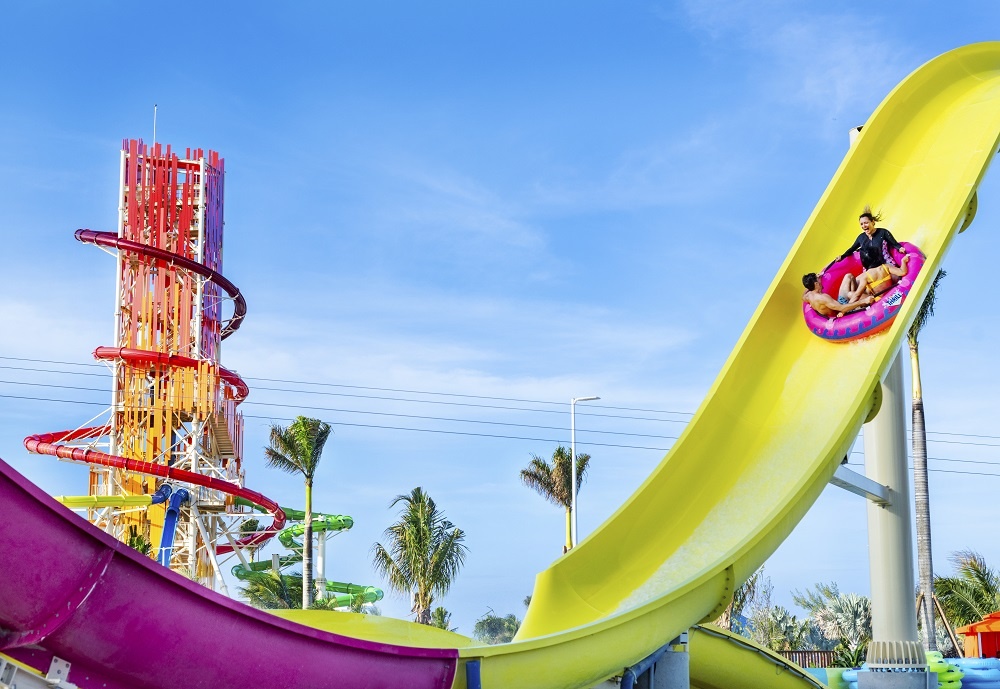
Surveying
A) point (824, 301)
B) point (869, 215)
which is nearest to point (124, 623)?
point (824, 301)

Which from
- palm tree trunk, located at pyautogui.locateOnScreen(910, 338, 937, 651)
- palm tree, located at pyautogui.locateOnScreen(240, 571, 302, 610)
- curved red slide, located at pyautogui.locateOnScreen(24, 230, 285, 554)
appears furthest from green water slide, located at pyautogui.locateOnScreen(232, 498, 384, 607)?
palm tree trunk, located at pyautogui.locateOnScreen(910, 338, 937, 651)

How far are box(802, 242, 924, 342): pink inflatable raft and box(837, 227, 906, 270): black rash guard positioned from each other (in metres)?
0.08

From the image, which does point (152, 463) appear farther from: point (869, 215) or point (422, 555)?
point (869, 215)

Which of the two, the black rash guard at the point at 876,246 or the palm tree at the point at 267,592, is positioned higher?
the black rash guard at the point at 876,246

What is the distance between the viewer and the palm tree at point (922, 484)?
28130 millimetres

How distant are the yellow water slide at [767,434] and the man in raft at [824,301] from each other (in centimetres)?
31

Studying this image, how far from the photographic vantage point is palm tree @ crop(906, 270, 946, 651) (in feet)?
92.3

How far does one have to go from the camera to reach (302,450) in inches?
1227

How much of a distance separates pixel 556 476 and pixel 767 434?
2732cm

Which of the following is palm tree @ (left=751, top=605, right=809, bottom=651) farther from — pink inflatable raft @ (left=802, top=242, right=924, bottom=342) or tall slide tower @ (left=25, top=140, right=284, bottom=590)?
pink inflatable raft @ (left=802, top=242, right=924, bottom=342)

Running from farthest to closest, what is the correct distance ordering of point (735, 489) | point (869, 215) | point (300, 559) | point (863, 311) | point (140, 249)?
point (300, 559)
point (140, 249)
point (869, 215)
point (863, 311)
point (735, 489)

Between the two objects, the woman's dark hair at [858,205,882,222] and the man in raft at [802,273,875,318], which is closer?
the man in raft at [802,273,875,318]

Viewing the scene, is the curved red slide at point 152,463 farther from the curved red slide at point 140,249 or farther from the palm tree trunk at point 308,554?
the palm tree trunk at point 308,554

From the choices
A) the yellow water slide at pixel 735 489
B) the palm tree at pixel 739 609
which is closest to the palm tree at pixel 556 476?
the palm tree at pixel 739 609
